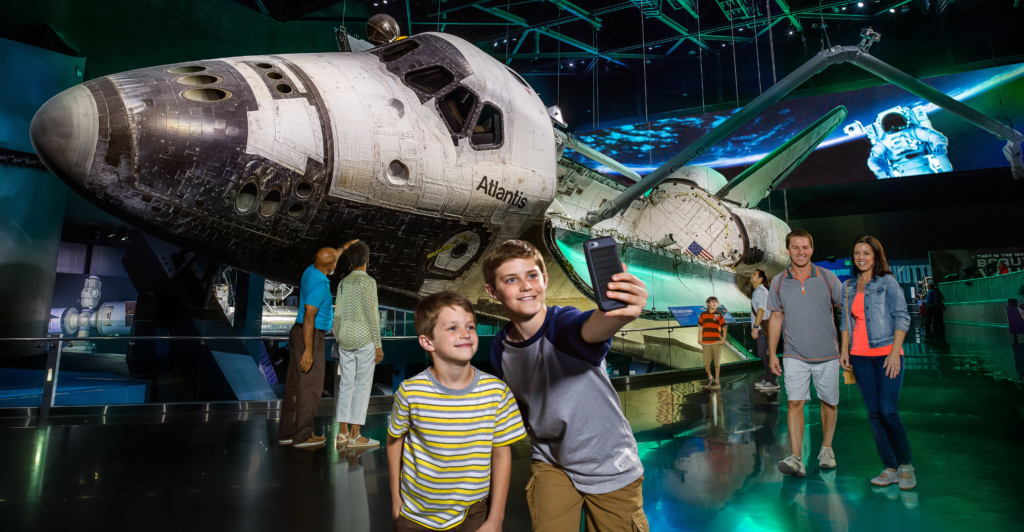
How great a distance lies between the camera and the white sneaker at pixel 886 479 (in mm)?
2889

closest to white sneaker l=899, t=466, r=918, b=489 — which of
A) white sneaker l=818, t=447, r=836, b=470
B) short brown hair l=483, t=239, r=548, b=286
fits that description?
white sneaker l=818, t=447, r=836, b=470

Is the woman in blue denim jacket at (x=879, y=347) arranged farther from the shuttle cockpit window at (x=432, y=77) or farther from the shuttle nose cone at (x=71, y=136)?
the shuttle nose cone at (x=71, y=136)

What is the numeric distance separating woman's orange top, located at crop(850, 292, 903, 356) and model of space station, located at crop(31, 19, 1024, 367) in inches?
105

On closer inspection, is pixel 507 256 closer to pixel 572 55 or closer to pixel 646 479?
pixel 646 479

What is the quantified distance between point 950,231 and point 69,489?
1921 cm

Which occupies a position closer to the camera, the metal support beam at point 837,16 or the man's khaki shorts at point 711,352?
the man's khaki shorts at point 711,352

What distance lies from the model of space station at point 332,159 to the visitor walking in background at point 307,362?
0.25 metres

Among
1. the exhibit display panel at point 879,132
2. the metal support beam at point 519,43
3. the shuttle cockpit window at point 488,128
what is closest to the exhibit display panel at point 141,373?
the shuttle cockpit window at point 488,128

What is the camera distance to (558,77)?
16062mm

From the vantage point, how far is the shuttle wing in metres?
10.3

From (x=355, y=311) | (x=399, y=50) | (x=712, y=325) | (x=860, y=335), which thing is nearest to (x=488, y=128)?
(x=399, y=50)

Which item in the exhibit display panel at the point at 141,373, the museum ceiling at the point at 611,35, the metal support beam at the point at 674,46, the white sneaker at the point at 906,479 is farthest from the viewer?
the metal support beam at the point at 674,46

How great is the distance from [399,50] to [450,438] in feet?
13.7

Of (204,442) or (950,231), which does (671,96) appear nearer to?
(950,231)
